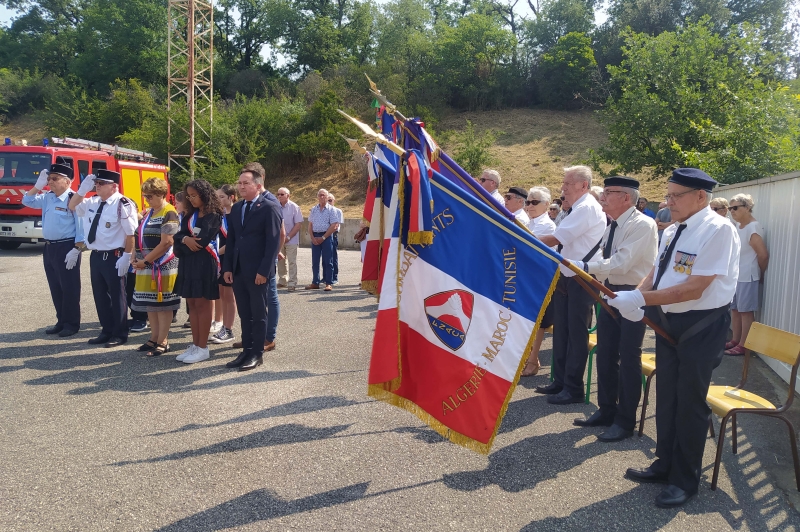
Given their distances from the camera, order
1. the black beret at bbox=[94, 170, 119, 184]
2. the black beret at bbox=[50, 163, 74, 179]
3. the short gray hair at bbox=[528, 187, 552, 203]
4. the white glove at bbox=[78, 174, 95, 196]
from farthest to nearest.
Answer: the black beret at bbox=[50, 163, 74, 179], the white glove at bbox=[78, 174, 95, 196], the black beret at bbox=[94, 170, 119, 184], the short gray hair at bbox=[528, 187, 552, 203]

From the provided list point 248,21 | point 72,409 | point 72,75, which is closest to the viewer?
point 72,409

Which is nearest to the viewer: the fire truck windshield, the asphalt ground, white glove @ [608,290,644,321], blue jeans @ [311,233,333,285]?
the asphalt ground

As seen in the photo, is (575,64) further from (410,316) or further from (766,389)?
(410,316)

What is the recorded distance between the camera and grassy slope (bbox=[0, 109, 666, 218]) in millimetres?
28891

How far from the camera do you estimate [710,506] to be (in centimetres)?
367

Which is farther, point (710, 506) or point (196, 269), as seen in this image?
point (196, 269)

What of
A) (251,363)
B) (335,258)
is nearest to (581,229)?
(251,363)

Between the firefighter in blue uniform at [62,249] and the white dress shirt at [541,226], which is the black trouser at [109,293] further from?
the white dress shirt at [541,226]

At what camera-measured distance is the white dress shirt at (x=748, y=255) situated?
290 inches

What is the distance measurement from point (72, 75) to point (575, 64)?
124ft

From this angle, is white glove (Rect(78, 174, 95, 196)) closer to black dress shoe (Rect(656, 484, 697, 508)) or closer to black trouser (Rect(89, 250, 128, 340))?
black trouser (Rect(89, 250, 128, 340))

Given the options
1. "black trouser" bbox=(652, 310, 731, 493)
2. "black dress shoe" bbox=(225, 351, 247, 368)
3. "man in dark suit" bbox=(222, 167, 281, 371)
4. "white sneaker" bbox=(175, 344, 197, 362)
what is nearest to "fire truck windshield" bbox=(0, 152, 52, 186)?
"white sneaker" bbox=(175, 344, 197, 362)

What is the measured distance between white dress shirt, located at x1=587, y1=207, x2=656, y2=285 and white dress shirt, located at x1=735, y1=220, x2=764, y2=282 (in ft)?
11.1

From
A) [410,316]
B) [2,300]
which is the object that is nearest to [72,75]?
[2,300]
